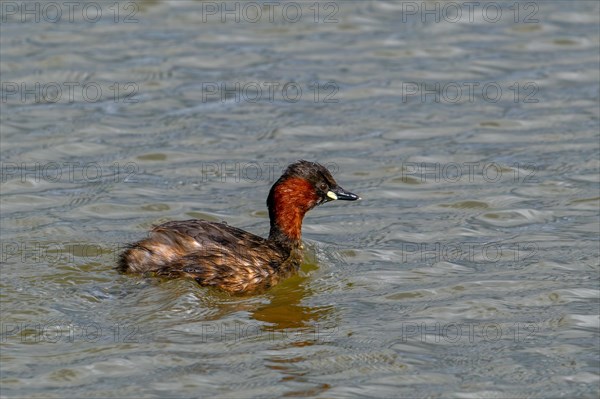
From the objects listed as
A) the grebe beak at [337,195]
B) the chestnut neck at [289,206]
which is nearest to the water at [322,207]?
the chestnut neck at [289,206]

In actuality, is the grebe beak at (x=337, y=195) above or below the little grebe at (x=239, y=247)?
above

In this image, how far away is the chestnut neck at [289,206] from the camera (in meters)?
9.26

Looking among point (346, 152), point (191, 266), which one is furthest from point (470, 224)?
point (191, 266)

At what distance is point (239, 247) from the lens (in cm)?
885

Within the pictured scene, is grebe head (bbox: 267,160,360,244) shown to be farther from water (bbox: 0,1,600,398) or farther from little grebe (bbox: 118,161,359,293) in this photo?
water (bbox: 0,1,600,398)

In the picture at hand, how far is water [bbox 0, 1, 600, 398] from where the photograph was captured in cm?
749

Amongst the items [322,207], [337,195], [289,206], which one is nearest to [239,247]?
[289,206]

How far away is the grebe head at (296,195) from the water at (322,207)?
34cm

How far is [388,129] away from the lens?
12039 millimetres

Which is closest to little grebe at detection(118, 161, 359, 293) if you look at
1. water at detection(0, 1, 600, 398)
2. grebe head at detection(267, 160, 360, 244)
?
grebe head at detection(267, 160, 360, 244)

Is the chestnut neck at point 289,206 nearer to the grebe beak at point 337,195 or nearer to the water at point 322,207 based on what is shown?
the grebe beak at point 337,195

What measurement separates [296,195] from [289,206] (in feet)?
0.33

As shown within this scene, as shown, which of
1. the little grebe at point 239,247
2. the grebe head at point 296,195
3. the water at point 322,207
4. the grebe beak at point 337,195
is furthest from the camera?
the grebe beak at point 337,195

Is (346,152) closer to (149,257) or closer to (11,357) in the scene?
(149,257)
